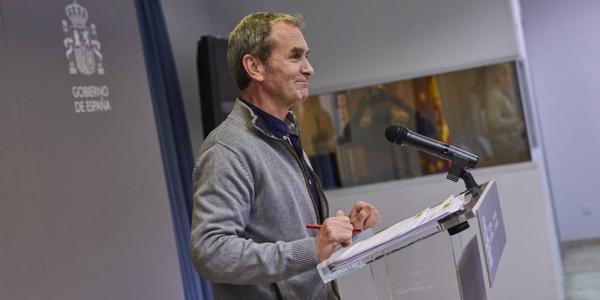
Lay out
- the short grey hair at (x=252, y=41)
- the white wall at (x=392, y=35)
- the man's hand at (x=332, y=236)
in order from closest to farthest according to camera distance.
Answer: the man's hand at (x=332, y=236) → the short grey hair at (x=252, y=41) → the white wall at (x=392, y=35)

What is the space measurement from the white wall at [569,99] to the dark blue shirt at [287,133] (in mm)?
5301

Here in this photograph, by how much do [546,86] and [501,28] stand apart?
2.21 meters

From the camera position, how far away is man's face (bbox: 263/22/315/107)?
180cm

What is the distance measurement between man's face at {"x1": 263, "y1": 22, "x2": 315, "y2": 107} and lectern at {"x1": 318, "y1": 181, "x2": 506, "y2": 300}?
1.51ft

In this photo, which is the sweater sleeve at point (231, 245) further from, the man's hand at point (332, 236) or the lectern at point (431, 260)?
the lectern at point (431, 260)

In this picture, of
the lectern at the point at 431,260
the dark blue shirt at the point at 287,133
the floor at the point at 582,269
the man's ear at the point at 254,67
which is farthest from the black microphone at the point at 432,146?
the floor at the point at 582,269

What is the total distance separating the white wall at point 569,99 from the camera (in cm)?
666

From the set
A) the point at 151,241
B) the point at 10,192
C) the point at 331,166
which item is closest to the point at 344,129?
the point at 331,166

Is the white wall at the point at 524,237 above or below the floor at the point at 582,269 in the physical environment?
above

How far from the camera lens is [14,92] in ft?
9.18

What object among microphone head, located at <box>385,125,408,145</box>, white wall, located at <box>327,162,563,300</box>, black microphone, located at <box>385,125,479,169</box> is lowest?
white wall, located at <box>327,162,563,300</box>

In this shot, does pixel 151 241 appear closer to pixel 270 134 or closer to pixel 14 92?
pixel 14 92

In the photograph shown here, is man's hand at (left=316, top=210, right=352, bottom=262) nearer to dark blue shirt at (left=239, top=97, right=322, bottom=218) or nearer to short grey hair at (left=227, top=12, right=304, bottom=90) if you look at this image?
dark blue shirt at (left=239, top=97, right=322, bottom=218)

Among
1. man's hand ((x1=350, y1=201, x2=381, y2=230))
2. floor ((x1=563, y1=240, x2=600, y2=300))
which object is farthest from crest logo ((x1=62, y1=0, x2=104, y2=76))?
floor ((x1=563, y1=240, x2=600, y2=300))
